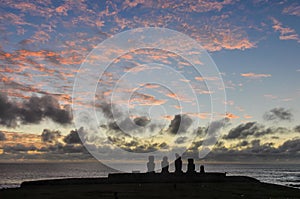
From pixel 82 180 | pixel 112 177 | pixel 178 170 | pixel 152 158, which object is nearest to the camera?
pixel 82 180

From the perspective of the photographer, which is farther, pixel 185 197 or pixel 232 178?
pixel 232 178

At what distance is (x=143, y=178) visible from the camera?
68625 millimetres

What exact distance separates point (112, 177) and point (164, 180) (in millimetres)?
10019

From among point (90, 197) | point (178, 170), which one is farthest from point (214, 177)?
point (90, 197)

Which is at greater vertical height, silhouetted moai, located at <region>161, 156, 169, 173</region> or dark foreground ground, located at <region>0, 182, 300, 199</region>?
silhouetted moai, located at <region>161, 156, 169, 173</region>

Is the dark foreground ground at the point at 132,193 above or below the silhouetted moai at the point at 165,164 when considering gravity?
below

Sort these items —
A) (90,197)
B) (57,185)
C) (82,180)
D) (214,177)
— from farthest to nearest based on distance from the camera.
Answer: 1. (214,177)
2. (82,180)
3. (57,185)
4. (90,197)

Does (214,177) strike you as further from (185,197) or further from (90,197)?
(90,197)

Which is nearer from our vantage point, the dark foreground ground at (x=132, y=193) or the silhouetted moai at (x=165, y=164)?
the dark foreground ground at (x=132, y=193)

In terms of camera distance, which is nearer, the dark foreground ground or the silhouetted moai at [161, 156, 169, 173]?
the dark foreground ground

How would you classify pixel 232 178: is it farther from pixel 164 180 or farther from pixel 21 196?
pixel 21 196

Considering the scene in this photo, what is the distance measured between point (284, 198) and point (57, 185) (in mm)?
34269

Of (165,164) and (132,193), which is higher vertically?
(165,164)

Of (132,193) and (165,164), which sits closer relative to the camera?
(132,193)
